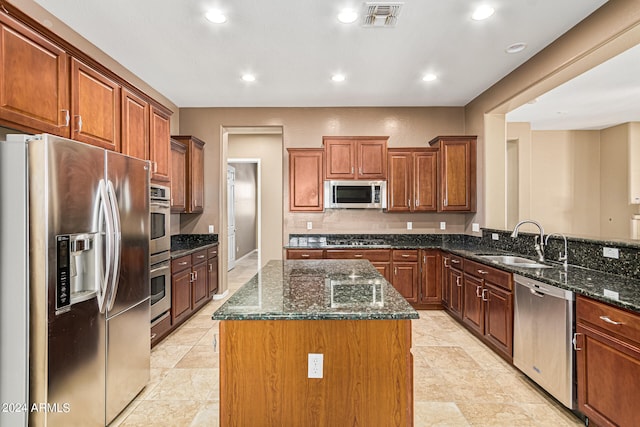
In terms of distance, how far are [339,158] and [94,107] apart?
2.91 metres

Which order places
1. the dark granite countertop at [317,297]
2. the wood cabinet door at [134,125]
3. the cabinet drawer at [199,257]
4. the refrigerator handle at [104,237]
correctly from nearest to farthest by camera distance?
the dark granite countertop at [317,297] < the refrigerator handle at [104,237] < the wood cabinet door at [134,125] < the cabinet drawer at [199,257]

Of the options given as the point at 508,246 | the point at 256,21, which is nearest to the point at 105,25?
the point at 256,21

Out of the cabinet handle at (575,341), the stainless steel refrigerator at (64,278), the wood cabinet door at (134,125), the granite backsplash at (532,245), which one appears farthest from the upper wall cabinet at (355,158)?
the cabinet handle at (575,341)

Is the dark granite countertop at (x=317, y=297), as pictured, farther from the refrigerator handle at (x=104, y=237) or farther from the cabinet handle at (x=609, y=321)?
the cabinet handle at (x=609, y=321)

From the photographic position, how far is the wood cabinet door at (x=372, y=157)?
4.52 meters

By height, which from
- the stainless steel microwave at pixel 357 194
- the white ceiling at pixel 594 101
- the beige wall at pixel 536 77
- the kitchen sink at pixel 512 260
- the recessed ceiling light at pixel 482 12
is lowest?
the kitchen sink at pixel 512 260

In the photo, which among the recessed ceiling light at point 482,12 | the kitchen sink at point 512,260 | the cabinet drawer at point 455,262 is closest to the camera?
the recessed ceiling light at point 482,12

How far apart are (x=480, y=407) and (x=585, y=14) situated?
3.04 meters

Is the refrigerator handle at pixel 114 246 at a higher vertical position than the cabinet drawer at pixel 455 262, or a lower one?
higher

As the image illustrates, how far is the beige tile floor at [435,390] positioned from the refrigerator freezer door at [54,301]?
1.67ft

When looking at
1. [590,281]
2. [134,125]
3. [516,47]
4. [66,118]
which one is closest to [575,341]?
[590,281]

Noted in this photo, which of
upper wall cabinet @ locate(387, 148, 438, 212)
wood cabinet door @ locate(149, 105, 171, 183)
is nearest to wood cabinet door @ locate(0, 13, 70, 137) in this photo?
wood cabinet door @ locate(149, 105, 171, 183)

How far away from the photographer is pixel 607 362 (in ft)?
5.92

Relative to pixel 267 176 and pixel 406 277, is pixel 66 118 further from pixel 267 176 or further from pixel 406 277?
pixel 267 176
